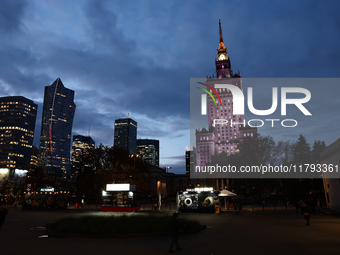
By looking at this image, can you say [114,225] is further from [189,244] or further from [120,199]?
[120,199]

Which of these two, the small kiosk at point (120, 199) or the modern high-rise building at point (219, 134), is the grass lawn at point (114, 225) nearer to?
the small kiosk at point (120, 199)

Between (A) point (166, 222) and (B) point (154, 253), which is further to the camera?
(A) point (166, 222)

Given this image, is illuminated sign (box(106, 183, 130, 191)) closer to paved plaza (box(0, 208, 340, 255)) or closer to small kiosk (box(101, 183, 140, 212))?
small kiosk (box(101, 183, 140, 212))

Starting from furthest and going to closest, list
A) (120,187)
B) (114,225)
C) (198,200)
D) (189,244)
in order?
(120,187)
(198,200)
(114,225)
(189,244)

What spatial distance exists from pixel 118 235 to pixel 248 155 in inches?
1808

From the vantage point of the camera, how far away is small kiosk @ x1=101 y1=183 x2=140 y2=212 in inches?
A: 1463

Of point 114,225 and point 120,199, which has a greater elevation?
point 120,199

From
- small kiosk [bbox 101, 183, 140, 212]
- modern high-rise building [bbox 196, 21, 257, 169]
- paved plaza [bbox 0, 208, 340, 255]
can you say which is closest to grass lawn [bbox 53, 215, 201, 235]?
paved plaza [bbox 0, 208, 340, 255]

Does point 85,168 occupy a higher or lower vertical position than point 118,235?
higher

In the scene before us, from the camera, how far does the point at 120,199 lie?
37.6 metres

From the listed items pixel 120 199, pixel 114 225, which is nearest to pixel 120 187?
pixel 120 199

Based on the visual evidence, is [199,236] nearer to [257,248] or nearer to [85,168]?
[257,248]

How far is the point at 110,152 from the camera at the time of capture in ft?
184

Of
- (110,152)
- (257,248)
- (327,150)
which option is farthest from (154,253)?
(110,152)
